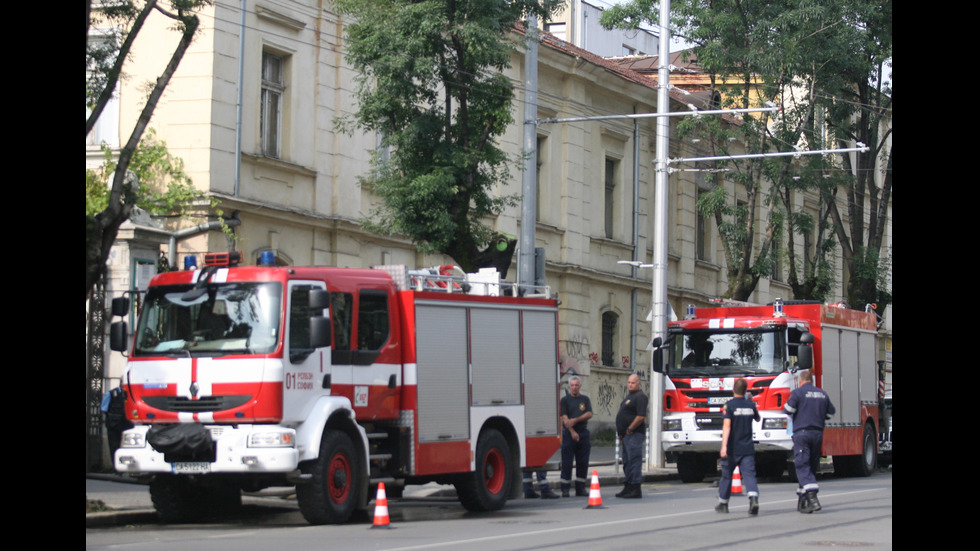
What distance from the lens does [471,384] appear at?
15750mm

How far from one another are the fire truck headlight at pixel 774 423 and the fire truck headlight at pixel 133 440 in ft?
36.8

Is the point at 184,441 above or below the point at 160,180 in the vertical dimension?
below

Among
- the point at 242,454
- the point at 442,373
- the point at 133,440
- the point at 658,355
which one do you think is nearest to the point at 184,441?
the point at 242,454

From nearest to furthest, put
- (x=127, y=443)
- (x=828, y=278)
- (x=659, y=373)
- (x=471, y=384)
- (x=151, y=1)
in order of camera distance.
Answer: (x=127, y=443) → (x=151, y=1) → (x=471, y=384) → (x=659, y=373) → (x=828, y=278)

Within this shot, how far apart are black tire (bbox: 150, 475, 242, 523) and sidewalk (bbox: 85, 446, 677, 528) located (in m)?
0.37

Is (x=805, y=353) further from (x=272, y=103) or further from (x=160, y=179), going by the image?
(x=160, y=179)

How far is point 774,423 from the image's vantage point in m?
21.4

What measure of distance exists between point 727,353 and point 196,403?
11147mm

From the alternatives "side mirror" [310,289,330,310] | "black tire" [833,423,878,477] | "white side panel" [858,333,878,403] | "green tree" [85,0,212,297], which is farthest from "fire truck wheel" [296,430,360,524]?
"white side panel" [858,333,878,403]

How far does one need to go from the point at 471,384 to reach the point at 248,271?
129 inches

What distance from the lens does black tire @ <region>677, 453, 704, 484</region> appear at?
75.9 ft

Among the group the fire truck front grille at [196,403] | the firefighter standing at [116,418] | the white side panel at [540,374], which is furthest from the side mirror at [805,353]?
the fire truck front grille at [196,403]
